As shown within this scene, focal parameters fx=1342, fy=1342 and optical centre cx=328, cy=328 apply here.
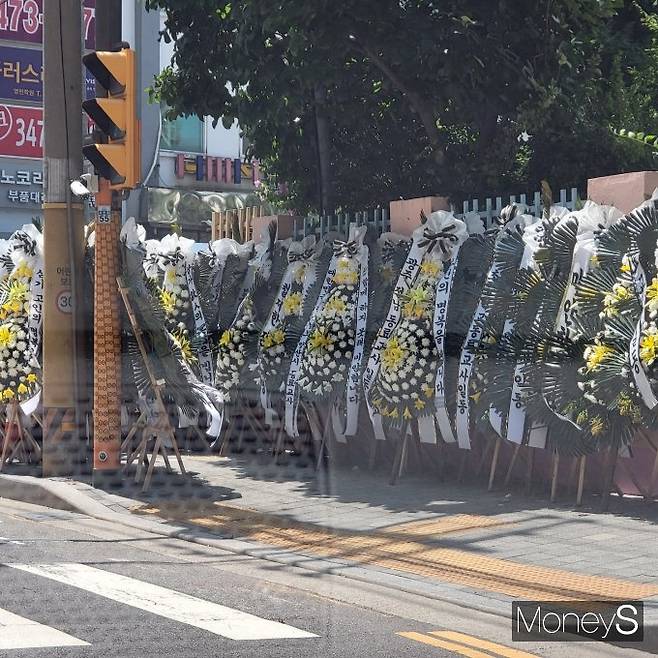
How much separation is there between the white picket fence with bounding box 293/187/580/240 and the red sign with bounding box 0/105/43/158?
18722 mm

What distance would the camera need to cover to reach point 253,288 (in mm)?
13383

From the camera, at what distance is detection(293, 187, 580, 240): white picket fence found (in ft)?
36.1

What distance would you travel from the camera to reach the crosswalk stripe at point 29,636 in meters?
6.17

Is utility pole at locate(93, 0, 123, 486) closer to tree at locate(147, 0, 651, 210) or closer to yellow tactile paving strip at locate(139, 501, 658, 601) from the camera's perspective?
yellow tactile paving strip at locate(139, 501, 658, 601)

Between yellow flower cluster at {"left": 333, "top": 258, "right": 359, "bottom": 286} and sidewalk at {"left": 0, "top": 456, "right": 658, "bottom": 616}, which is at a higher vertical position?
yellow flower cluster at {"left": 333, "top": 258, "right": 359, "bottom": 286}

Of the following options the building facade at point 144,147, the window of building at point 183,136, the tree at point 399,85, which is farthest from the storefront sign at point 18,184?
the tree at point 399,85

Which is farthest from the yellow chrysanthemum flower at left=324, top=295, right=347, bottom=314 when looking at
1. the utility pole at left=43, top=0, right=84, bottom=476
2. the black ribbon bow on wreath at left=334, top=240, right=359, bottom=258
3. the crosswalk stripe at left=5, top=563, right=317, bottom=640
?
the crosswalk stripe at left=5, top=563, right=317, bottom=640

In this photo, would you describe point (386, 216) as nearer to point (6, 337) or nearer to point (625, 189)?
point (625, 189)

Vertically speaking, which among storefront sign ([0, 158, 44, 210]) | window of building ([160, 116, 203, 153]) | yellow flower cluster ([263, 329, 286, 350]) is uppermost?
window of building ([160, 116, 203, 153])

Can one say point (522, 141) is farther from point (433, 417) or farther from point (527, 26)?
point (433, 417)

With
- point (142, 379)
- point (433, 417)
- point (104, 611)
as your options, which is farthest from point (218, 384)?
point (104, 611)

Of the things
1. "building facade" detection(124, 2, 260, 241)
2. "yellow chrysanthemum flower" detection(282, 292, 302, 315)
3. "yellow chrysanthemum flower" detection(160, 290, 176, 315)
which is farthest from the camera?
"building facade" detection(124, 2, 260, 241)

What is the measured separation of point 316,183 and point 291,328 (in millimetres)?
4465

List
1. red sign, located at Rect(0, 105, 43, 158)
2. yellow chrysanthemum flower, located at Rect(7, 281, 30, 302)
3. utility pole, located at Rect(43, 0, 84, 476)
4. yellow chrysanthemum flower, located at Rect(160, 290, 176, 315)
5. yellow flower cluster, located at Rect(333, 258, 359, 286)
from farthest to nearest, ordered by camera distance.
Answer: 1. red sign, located at Rect(0, 105, 43, 158)
2. yellow chrysanthemum flower, located at Rect(160, 290, 176, 315)
3. yellow chrysanthemum flower, located at Rect(7, 281, 30, 302)
4. yellow flower cluster, located at Rect(333, 258, 359, 286)
5. utility pole, located at Rect(43, 0, 84, 476)
